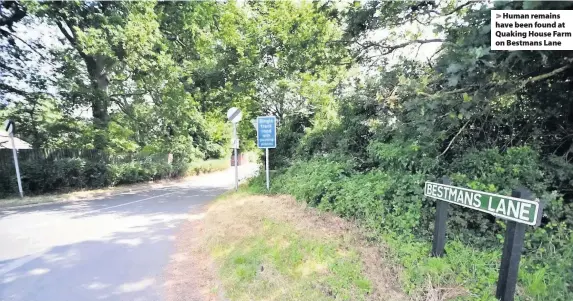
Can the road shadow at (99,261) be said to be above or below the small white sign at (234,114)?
below

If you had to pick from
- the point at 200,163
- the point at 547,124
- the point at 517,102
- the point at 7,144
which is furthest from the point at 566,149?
the point at 200,163

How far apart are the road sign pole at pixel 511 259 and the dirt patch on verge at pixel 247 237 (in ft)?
2.83

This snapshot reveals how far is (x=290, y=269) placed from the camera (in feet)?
11.7

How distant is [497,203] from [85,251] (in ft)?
20.6

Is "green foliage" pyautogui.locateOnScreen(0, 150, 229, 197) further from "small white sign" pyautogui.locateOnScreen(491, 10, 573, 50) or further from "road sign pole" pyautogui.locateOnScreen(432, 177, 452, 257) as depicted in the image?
"small white sign" pyautogui.locateOnScreen(491, 10, 573, 50)

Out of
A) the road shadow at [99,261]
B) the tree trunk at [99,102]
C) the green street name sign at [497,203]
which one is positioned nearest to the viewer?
the green street name sign at [497,203]

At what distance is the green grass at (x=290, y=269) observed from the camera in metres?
2.99

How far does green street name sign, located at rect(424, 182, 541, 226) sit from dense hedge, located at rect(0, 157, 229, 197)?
14.0m

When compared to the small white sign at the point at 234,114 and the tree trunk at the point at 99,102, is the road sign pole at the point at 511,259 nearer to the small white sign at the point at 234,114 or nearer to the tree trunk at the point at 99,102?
the small white sign at the point at 234,114

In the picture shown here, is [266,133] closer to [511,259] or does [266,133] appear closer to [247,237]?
[247,237]

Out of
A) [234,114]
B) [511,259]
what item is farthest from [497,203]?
[234,114]

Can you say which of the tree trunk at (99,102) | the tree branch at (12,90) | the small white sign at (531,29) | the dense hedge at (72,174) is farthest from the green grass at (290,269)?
the tree branch at (12,90)

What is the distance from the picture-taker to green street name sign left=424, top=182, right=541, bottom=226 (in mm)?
2136

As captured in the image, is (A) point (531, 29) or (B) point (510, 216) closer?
(B) point (510, 216)
